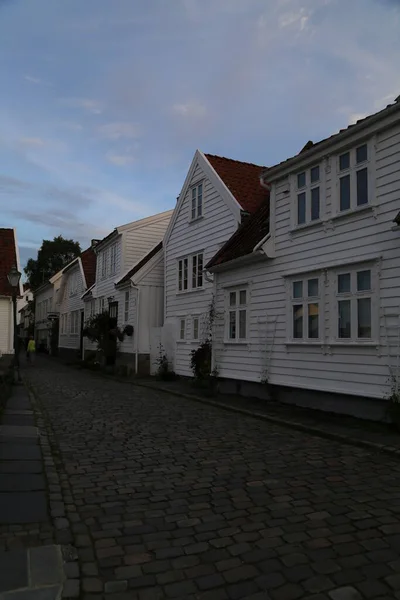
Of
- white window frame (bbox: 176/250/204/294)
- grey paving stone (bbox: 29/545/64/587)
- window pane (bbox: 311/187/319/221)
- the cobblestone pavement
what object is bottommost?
the cobblestone pavement

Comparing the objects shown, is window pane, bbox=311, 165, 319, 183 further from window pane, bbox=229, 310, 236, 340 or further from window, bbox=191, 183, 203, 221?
window, bbox=191, 183, 203, 221

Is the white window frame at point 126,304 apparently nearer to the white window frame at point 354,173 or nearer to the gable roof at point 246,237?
the gable roof at point 246,237

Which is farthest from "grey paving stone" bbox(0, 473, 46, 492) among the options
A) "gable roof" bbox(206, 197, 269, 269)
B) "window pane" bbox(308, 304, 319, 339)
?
"gable roof" bbox(206, 197, 269, 269)

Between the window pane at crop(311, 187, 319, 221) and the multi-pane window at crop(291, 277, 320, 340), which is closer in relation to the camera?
the multi-pane window at crop(291, 277, 320, 340)

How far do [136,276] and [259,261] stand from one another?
33.6ft

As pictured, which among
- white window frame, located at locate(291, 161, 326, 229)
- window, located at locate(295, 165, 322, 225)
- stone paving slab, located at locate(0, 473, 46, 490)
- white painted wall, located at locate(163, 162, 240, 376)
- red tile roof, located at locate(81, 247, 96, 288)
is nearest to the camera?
stone paving slab, located at locate(0, 473, 46, 490)

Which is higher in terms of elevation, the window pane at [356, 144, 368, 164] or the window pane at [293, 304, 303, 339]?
the window pane at [356, 144, 368, 164]

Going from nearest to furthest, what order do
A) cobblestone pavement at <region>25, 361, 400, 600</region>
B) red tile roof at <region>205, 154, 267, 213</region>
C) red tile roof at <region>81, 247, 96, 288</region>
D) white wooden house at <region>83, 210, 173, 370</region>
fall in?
cobblestone pavement at <region>25, 361, 400, 600</region>
red tile roof at <region>205, 154, 267, 213</region>
white wooden house at <region>83, 210, 173, 370</region>
red tile roof at <region>81, 247, 96, 288</region>

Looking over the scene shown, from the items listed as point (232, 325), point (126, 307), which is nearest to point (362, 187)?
point (232, 325)

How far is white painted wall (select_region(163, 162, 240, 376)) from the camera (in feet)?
56.5

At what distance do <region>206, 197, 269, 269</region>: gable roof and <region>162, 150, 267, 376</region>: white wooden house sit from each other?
454 mm

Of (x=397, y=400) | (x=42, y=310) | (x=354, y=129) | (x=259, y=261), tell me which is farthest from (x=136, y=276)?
(x=42, y=310)

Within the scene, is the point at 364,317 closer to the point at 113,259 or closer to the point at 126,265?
the point at 126,265

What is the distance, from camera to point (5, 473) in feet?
20.4
